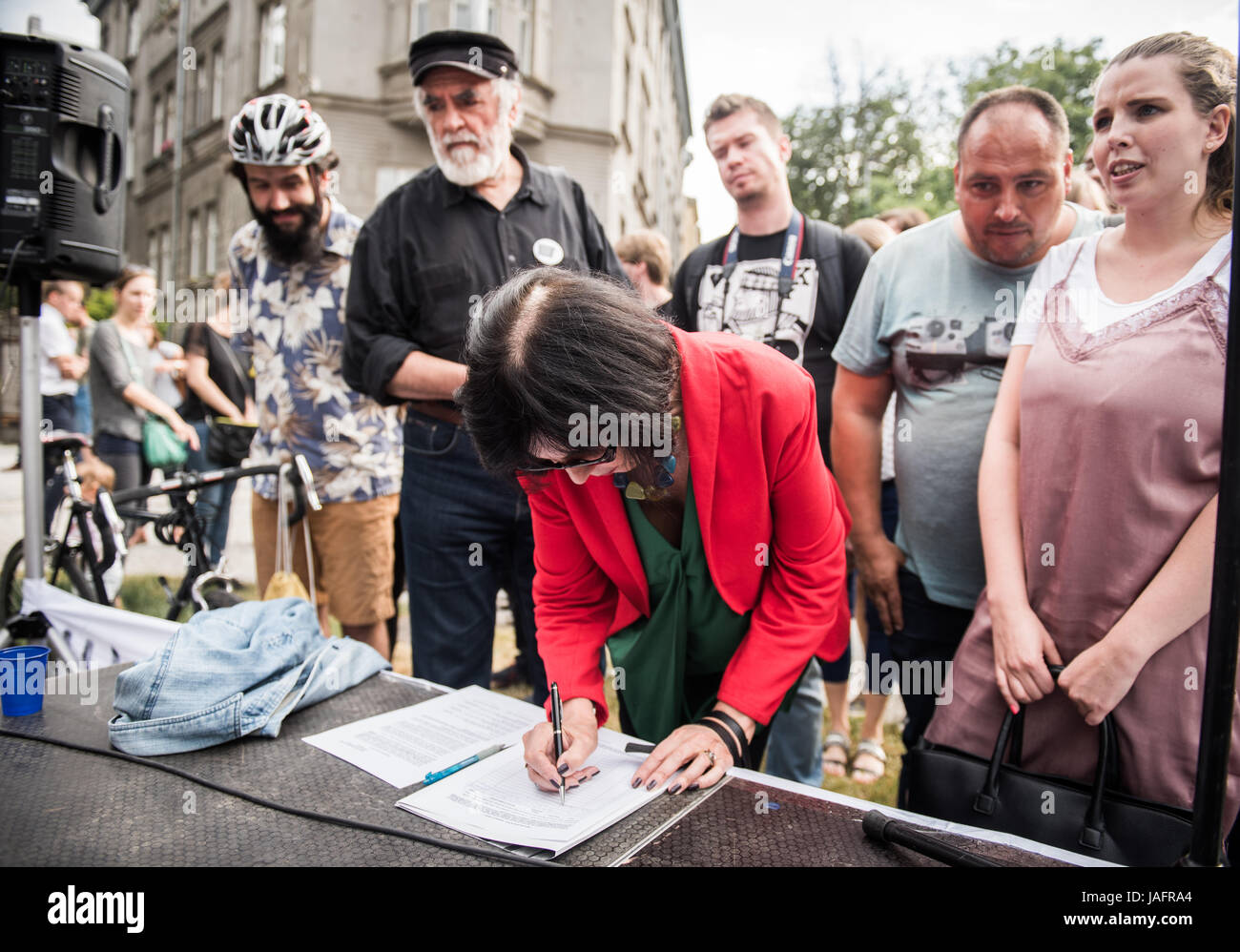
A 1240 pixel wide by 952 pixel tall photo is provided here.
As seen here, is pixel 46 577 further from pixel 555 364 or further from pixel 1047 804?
pixel 1047 804

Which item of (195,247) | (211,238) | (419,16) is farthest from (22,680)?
(195,247)

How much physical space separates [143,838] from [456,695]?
69 cm

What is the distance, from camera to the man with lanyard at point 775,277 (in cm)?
243

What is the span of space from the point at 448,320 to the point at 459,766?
1279 millimetres

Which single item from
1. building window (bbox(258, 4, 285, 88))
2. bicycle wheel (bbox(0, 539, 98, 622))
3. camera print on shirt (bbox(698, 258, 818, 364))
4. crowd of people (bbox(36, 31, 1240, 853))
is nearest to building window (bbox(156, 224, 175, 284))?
building window (bbox(258, 4, 285, 88))

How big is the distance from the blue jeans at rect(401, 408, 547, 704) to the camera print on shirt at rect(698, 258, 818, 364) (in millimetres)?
886

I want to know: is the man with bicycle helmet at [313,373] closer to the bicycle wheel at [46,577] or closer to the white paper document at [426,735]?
the bicycle wheel at [46,577]

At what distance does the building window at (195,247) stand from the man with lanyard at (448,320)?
16585mm

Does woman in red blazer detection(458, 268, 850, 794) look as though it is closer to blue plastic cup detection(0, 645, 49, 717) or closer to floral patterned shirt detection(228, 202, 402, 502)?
blue plastic cup detection(0, 645, 49, 717)

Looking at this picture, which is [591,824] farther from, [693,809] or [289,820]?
[289,820]

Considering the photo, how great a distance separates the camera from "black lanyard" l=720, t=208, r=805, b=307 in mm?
2594

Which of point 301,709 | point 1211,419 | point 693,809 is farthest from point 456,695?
point 1211,419

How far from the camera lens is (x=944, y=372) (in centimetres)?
197

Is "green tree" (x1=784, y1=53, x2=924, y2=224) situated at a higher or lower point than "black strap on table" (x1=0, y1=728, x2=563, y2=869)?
higher
